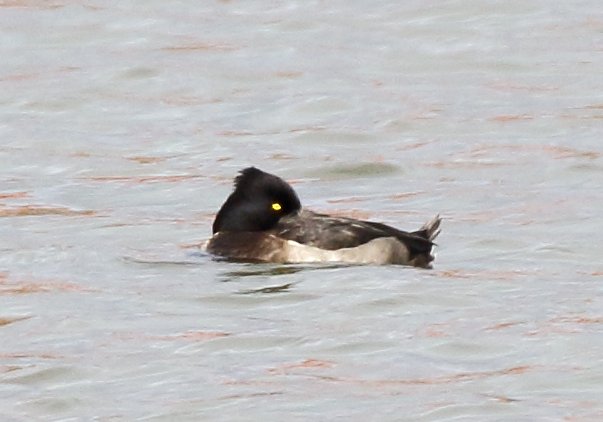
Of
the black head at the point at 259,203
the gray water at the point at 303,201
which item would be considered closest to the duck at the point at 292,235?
the black head at the point at 259,203

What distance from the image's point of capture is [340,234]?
1203 centimetres

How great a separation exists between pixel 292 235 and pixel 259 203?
417 mm

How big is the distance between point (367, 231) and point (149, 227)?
239 cm

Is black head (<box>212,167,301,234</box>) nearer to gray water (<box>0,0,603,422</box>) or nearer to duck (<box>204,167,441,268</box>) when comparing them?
duck (<box>204,167,441,268</box>)

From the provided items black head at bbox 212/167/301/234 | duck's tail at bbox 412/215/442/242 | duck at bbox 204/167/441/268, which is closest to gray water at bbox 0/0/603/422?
duck at bbox 204/167/441/268

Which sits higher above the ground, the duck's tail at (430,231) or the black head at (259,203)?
the black head at (259,203)

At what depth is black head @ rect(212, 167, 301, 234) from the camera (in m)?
12.4

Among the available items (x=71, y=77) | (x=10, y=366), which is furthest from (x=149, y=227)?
(x=71, y=77)

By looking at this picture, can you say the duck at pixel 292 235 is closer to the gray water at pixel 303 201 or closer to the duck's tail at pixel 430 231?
the duck's tail at pixel 430 231

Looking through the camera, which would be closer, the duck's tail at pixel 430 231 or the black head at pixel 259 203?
the duck's tail at pixel 430 231

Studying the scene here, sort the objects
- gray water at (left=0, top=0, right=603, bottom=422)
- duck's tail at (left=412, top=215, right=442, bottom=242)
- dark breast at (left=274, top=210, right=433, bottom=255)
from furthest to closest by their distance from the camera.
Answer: duck's tail at (left=412, top=215, right=442, bottom=242) < dark breast at (left=274, top=210, right=433, bottom=255) < gray water at (left=0, top=0, right=603, bottom=422)

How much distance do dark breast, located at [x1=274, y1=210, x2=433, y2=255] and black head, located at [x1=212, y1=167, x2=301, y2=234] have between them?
0.63 feet

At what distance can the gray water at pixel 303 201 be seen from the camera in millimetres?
9219

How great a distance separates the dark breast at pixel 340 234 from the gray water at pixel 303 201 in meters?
0.17
